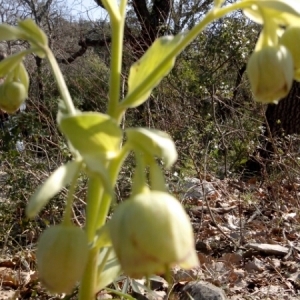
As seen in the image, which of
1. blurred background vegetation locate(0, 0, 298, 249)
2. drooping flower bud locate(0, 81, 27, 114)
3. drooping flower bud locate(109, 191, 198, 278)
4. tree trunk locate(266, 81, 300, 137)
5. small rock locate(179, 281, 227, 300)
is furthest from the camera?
tree trunk locate(266, 81, 300, 137)

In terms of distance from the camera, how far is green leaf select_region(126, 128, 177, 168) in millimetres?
558

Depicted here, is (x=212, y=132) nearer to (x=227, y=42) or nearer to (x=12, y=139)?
(x=12, y=139)

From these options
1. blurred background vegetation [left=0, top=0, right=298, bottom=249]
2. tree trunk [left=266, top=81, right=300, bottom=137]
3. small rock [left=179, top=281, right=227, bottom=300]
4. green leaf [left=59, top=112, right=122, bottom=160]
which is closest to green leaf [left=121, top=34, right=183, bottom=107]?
green leaf [left=59, top=112, right=122, bottom=160]

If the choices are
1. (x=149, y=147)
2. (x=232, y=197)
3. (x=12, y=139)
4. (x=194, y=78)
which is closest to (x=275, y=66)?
(x=149, y=147)

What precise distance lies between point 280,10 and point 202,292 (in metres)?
1.26

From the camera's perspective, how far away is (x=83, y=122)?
0.61 metres

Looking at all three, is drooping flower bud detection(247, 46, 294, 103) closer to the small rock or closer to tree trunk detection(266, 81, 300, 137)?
the small rock

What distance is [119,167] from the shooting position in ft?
2.26

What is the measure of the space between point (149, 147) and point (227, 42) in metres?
5.43

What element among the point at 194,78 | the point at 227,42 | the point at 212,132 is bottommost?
the point at 212,132

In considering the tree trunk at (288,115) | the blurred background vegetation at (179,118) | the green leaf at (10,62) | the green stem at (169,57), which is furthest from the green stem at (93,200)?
the tree trunk at (288,115)

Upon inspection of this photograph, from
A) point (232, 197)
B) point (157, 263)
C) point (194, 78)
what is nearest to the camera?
point (157, 263)

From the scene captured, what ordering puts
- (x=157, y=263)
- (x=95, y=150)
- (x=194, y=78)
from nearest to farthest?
(x=157, y=263) < (x=95, y=150) < (x=194, y=78)

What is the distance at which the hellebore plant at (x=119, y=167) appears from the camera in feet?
1.74
